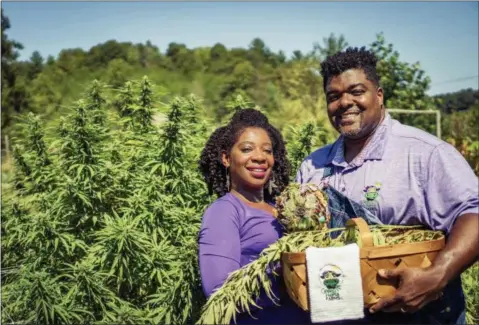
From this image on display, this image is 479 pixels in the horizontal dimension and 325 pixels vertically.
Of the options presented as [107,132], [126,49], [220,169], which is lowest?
[220,169]

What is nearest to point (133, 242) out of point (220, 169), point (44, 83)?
point (220, 169)

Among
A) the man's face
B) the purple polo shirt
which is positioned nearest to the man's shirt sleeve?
the purple polo shirt

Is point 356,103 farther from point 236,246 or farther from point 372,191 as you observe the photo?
point 236,246

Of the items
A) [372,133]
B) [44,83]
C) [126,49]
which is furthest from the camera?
[126,49]

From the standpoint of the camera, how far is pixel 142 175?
4.14 meters

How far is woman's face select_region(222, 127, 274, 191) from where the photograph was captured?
8.72ft

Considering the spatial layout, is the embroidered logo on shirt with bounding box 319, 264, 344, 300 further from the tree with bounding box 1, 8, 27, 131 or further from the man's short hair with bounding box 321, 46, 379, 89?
the tree with bounding box 1, 8, 27, 131

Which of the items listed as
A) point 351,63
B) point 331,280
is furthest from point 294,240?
point 351,63

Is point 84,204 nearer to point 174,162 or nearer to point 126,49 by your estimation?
point 174,162

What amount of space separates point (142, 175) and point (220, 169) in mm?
1282

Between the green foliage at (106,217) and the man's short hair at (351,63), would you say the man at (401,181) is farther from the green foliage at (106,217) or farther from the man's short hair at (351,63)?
the green foliage at (106,217)

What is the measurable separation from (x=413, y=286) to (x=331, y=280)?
0.28 metres

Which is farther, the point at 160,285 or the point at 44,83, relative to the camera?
the point at 44,83

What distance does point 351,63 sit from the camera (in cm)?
244
